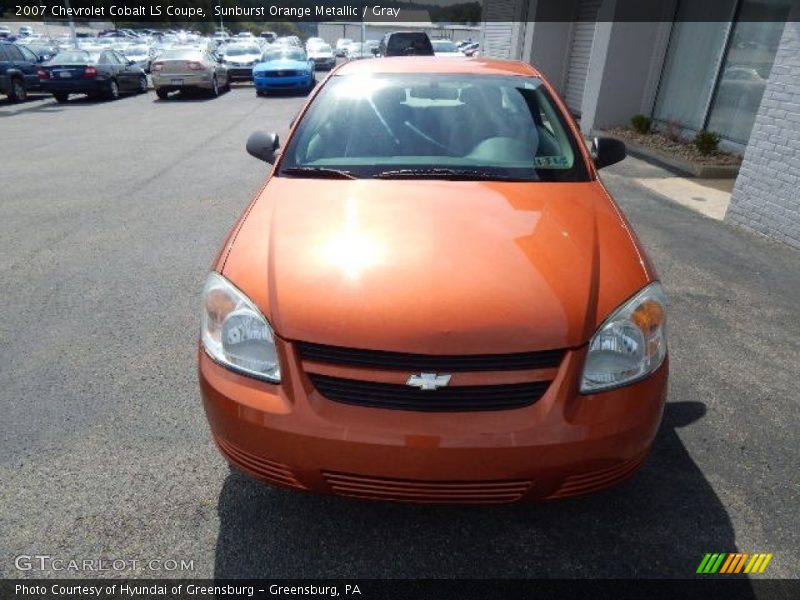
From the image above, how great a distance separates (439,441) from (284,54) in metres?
20.4

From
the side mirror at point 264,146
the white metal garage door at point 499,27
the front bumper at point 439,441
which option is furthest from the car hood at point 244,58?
the front bumper at point 439,441

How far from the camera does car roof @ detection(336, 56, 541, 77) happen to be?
3406 mm

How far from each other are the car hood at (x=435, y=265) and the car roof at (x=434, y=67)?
45.3 inches

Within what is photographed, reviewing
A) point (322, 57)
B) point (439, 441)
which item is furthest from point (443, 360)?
point (322, 57)

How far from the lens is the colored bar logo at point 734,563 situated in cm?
209

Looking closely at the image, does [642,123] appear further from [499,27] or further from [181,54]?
[181,54]

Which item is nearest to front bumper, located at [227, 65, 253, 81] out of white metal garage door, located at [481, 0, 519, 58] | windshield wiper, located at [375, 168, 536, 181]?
white metal garage door, located at [481, 0, 519, 58]

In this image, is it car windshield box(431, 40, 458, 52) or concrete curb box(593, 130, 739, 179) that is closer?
concrete curb box(593, 130, 739, 179)

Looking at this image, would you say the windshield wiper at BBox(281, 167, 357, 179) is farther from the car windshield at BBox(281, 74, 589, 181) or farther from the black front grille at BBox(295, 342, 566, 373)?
the black front grille at BBox(295, 342, 566, 373)

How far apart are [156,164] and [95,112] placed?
26.4ft

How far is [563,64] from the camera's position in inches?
611

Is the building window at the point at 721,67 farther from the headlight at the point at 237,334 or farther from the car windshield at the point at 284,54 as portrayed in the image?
the car windshield at the point at 284,54

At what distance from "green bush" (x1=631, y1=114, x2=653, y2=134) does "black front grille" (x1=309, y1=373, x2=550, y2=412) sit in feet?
33.8

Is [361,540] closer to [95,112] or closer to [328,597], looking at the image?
[328,597]
